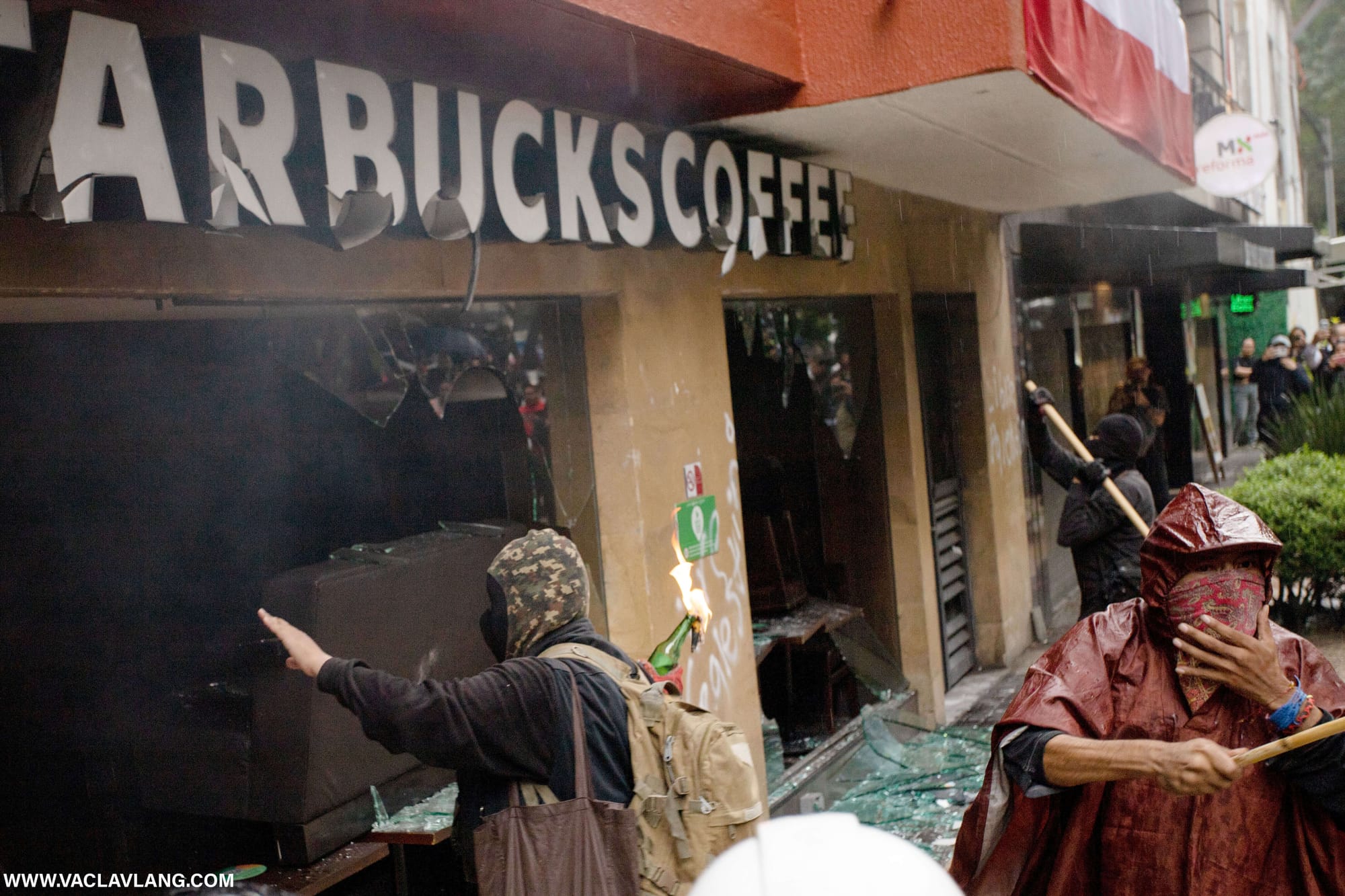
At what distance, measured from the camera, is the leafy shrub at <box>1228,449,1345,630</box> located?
24.3 feet

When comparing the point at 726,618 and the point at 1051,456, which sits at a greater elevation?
the point at 1051,456

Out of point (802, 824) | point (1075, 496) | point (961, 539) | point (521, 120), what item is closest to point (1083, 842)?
point (802, 824)

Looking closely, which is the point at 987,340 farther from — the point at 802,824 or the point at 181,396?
the point at 802,824

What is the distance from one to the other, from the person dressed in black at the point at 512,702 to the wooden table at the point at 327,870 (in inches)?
41.5

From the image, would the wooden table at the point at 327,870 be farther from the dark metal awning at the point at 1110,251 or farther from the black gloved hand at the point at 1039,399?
the dark metal awning at the point at 1110,251

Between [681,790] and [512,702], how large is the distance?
1.53 ft

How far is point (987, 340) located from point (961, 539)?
5.11 ft

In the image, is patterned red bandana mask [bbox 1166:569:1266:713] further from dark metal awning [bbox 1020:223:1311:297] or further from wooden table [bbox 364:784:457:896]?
dark metal awning [bbox 1020:223:1311:297]

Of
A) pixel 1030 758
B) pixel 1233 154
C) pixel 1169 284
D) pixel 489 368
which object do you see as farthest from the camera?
pixel 1169 284

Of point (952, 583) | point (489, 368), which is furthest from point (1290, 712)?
point (952, 583)

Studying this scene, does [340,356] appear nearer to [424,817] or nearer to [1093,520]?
[424,817]

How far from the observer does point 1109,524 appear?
19.3 feet

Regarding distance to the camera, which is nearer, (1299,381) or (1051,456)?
(1051,456)

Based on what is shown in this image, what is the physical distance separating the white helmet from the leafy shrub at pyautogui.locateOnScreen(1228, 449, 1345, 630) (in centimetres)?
715
